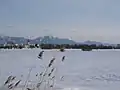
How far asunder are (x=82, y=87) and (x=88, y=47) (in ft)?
274

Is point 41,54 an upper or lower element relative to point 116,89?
upper

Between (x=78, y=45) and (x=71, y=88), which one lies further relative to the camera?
(x=78, y=45)

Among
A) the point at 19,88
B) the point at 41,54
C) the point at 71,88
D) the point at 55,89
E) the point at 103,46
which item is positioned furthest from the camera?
the point at 103,46

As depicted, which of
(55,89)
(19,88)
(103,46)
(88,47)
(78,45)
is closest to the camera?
(19,88)

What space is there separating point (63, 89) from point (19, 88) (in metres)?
2.99

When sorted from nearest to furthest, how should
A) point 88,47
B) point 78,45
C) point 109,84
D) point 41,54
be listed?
point 41,54 < point 109,84 < point 88,47 < point 78,45

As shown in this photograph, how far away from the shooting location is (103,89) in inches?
463

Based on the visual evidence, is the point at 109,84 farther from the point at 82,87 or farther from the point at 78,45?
the point at 78,45

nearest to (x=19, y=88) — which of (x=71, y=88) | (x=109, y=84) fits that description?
(x=71, y=88)

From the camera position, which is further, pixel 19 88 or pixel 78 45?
pixel 78 45

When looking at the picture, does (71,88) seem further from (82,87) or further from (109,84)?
(109,84)

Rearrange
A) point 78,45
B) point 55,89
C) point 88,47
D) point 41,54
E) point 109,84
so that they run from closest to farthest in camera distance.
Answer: point 41,54 < point 55,89 < point 109,84 < point 88,47 < point 78,45

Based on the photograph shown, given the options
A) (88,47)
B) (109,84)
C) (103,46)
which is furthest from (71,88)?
(103,46)

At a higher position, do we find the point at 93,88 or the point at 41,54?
the point at 41,54
